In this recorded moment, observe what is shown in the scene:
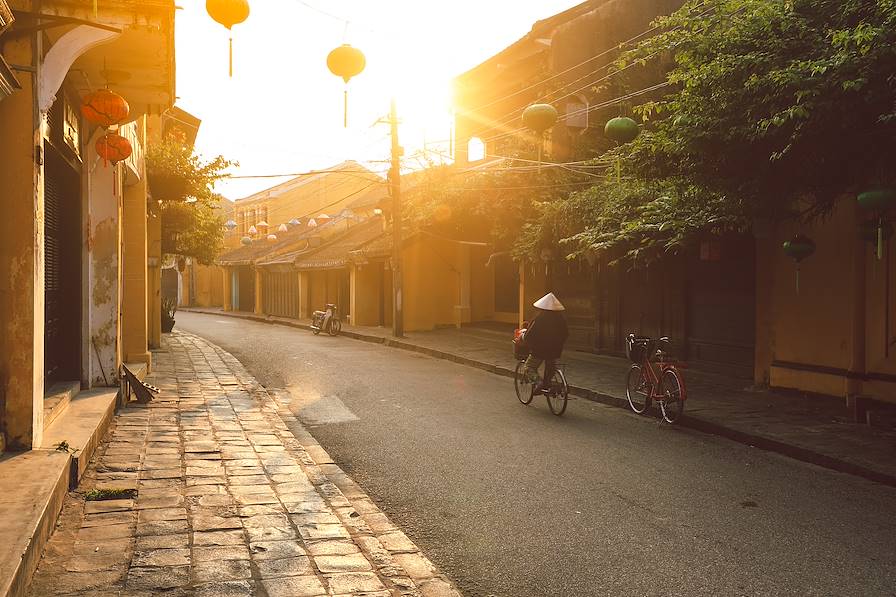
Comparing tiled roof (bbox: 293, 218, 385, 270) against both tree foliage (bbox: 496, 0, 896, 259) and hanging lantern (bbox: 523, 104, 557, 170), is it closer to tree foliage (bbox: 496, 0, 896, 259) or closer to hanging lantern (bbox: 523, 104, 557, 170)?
hanging lantern (bbox: 523, 104, 557, 170)

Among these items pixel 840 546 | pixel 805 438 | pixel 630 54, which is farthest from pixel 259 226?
pixel 840 546

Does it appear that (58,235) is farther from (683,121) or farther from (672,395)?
(672,395)

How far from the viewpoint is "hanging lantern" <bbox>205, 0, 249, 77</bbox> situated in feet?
22.9

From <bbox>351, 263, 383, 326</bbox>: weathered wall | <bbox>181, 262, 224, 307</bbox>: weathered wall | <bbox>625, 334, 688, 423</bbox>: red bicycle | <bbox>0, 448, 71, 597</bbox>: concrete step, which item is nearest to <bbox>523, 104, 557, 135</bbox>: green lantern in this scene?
<bbox>625, 334, 688, 423</bbox>: red bicycle

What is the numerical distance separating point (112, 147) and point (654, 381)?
291 inches

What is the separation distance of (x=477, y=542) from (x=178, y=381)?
8718 mm

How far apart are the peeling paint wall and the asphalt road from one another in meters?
2.63

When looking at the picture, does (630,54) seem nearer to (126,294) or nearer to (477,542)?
(477,542)

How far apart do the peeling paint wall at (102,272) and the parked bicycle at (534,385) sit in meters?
5.65

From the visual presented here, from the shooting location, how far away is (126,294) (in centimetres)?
1352

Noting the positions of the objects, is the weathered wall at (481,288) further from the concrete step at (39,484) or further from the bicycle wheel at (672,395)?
the concrete step at (39,484)

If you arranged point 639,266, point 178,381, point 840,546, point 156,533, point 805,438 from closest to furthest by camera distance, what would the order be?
point 156,533
point 840,546
point 805,438
point 178,381
point 639,266

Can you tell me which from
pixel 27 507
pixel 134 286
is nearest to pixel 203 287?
pixel 134 286

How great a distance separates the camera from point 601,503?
6.03m
